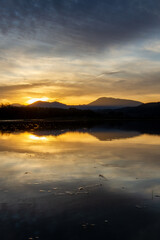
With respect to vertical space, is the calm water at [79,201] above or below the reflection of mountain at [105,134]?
below

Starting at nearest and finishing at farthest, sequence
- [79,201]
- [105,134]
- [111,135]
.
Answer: [79,201] < [111,135] < [105,134]

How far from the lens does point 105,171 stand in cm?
1399

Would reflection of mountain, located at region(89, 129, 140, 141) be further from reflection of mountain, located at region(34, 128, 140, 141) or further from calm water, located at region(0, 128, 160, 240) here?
calm water, located at region(0, 128, 160, 240)

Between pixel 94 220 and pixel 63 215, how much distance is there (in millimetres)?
1091

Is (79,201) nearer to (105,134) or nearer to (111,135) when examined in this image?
(111,135)

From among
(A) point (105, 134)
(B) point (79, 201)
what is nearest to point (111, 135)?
(A) point (105, 134)

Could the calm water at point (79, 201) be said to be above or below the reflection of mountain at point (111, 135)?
below

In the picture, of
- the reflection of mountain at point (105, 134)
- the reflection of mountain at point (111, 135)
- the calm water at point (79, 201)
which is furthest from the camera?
the reflection of mountain at point (105, 134)

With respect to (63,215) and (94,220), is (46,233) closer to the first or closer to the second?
(63,215)

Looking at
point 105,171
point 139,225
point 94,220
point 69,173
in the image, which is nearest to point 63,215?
point 94,220

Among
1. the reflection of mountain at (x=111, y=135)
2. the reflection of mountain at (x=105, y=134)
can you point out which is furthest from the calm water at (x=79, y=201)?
the reflection of mountain at (x=105, y=134)

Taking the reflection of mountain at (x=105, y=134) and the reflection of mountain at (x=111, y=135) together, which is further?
the reflection of mountain at (x=105, y=134)

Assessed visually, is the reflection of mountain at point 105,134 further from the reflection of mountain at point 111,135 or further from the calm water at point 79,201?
the calm water at point 79,201

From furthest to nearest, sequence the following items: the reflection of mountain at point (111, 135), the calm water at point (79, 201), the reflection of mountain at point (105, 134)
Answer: the reflection of mountain at point (105, 134) → the reflection of mountain at point (111, 135) → the calm water at point (79, 201)
